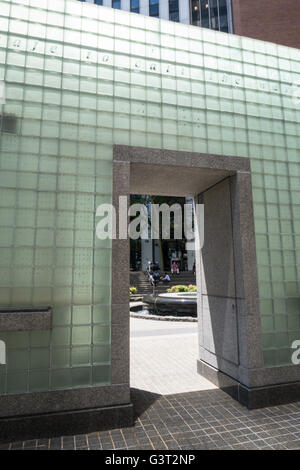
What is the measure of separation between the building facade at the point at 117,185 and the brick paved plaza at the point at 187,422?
253 mm

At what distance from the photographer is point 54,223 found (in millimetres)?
4793

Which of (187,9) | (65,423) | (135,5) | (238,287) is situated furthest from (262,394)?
(135,5)

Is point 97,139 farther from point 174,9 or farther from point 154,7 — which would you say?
point 154,7

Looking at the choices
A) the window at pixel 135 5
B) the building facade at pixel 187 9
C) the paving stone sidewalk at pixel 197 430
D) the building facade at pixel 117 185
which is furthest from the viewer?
the window at pixel 135 5

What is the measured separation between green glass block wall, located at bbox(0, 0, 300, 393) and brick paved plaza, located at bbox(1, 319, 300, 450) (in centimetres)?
84

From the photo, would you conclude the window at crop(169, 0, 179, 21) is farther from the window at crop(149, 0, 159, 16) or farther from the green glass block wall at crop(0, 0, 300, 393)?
the green glass block wall at crop(0, 0, 300, 393)

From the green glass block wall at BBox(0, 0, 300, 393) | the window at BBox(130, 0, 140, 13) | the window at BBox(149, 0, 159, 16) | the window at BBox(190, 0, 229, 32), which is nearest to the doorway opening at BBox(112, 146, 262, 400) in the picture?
the green glass block wall at BBox(0, 0, 300, 393)

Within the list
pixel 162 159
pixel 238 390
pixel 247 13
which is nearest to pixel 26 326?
pixel 162 159

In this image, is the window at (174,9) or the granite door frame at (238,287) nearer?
the granite door frame at (238,287)

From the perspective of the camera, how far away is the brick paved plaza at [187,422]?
4016 millimetres

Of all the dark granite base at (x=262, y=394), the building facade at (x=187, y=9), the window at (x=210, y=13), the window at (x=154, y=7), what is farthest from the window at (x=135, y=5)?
the dark granite base at (x=262, y=394)

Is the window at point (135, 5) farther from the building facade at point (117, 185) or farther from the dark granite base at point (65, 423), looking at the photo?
the dark granite base at point (65, 423)

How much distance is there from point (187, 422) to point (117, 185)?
4265mm

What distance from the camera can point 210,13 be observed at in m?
42.2
